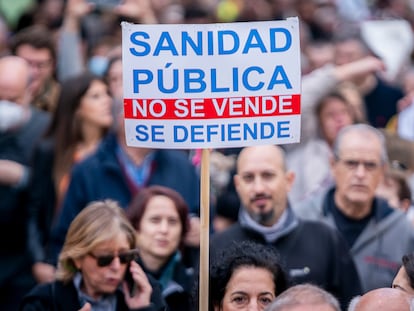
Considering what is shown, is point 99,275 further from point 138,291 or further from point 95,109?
point 95,109

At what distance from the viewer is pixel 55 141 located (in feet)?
27.8

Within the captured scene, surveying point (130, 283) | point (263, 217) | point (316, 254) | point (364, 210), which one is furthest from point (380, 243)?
point (130, 283)

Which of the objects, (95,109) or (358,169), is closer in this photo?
(358,169)

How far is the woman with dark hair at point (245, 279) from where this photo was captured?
578 centimetres

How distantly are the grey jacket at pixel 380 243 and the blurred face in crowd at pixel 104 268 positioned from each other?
1.68m

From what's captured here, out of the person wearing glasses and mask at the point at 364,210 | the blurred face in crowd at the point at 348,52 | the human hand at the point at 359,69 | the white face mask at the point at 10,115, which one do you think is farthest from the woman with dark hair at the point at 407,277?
the blurred face in crowd at the point at 348,52

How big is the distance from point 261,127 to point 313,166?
3096 millimetres

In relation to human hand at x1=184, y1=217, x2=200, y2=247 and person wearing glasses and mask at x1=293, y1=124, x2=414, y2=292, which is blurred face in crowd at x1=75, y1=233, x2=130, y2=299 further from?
person wearing glasses and mask at x1=293, y1=124, x2=414, y2=292

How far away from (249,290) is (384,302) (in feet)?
3.06

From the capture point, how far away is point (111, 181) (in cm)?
781

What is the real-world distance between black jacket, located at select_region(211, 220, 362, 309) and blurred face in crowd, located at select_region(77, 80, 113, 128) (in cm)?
175

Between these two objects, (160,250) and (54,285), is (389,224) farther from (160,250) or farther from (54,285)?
(54,285)

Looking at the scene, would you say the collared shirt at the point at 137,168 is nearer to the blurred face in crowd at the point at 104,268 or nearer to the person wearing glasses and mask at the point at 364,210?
the person wearing glasses and mask at the point at 364,210

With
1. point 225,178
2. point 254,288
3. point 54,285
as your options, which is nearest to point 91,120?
point 225,178
